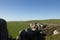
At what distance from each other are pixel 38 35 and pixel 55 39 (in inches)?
425

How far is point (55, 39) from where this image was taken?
93.6ft

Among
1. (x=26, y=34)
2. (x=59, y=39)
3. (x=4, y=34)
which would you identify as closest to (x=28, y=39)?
(x=26, y=34)

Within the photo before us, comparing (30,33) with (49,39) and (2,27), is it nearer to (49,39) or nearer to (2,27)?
(2,27)

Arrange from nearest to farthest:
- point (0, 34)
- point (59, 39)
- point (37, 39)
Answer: point (0, 34), point (37, 39), point (59, 39)

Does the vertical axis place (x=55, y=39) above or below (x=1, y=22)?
below

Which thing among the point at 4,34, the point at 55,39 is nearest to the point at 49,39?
the point at 55,39

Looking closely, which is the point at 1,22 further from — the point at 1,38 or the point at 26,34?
the point at 26,34

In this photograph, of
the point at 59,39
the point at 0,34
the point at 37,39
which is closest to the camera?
the point at 0,34

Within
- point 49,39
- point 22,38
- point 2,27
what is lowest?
point 49,39

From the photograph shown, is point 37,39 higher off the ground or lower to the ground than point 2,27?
lower

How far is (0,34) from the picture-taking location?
543 inches

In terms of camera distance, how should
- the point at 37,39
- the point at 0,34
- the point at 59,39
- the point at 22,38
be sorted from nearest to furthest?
the point at 0,34 < the point at 22,38 < the point at 37,39 < the point at 59,39

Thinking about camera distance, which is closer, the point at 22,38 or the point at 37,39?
the point at 22,38

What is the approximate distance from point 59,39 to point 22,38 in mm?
12609
